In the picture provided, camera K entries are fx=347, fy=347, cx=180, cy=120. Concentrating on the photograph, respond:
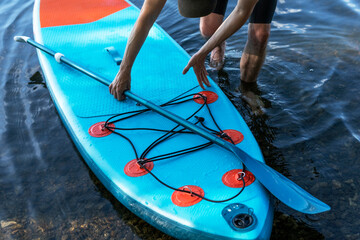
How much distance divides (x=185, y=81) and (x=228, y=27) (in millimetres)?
911

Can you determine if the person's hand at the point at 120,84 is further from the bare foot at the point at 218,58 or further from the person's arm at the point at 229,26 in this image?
the bare foot at the point at 218,58

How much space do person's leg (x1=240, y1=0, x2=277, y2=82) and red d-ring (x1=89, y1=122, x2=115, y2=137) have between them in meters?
1.38

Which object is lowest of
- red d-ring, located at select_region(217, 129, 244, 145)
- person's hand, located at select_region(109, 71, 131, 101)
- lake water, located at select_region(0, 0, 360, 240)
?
lake water, located at select_region(0, 0, 360, 240)

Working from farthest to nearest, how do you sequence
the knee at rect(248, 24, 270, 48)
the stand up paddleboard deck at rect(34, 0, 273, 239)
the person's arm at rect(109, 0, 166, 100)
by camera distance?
the knee at rect(248, 24, 270, 48) → the person's arm at rect(109, 0, 166, 100) → the stand up paddleboard deck at rect(34, 0, 273, 239)

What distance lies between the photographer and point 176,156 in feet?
7.36

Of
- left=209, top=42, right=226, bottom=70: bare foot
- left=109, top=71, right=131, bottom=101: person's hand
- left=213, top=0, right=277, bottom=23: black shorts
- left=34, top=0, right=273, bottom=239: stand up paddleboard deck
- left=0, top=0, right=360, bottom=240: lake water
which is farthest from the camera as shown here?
left=209, top=42, right=226, bottom=70: bare foot

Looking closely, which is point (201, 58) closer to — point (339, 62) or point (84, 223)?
point (84, 223)

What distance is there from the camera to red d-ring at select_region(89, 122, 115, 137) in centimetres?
244

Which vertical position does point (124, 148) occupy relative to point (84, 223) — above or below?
above

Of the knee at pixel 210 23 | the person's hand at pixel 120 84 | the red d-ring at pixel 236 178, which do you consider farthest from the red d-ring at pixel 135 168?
the knee at pixel 210 23

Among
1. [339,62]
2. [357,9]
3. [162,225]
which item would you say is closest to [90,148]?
[162,225]

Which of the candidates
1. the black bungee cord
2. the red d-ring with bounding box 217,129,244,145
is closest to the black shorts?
the black bungee cord

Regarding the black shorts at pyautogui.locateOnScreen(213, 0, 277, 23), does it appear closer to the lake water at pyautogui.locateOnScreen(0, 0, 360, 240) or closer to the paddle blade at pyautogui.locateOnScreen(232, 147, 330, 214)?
the lake water at pyautogui.locateOnScreen(0, 0, 360, 240)

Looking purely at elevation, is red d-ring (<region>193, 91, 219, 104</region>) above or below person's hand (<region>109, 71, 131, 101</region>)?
below
